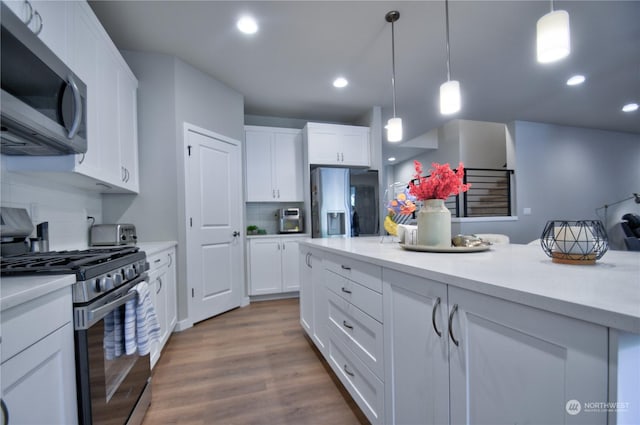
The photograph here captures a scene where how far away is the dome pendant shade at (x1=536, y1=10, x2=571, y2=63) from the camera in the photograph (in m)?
1.21

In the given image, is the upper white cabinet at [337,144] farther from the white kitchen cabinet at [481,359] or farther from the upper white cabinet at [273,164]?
the white kitchen cabinet at [481,359]

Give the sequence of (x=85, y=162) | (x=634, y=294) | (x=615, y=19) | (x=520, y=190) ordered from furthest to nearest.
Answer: (x=520, y=190) → (x=615, y=19) → (x=85, y=162) → (x=634, y=294)

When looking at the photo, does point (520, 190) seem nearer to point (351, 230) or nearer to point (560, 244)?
point (351, 230)

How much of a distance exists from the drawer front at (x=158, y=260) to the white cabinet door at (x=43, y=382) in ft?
3.55

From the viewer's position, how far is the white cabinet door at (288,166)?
3.83 metres

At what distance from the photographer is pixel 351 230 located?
3664mm

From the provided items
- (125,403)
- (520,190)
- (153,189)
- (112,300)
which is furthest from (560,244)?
(520,190)

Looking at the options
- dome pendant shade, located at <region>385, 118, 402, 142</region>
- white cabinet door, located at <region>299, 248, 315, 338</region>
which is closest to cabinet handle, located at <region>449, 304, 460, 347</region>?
white cabinet door, located at <region>299, 248, 315, 338</region>

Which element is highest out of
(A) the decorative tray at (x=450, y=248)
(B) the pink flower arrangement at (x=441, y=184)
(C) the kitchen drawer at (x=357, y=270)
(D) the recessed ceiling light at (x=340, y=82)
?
(D) the recessed ceiling light at (x=340, y=82)

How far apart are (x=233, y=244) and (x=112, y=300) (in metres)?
2.18

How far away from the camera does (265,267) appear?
11.7ft

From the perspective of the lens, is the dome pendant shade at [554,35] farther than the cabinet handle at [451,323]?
Yes

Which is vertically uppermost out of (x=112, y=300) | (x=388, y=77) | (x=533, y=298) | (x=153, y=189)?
(x=388, y=77)

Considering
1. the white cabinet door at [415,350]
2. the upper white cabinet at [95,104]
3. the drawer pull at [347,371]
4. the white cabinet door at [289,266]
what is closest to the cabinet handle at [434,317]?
the white cabinet door at [415,350]
